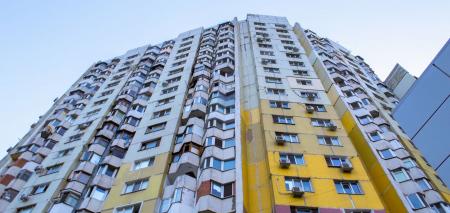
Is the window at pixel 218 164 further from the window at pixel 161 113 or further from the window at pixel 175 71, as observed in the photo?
the window at pixel 175 71

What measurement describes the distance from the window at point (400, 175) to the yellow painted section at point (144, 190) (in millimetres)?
17675

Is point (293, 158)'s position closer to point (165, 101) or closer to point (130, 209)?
point (130, 209)

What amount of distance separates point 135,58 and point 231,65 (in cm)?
2165

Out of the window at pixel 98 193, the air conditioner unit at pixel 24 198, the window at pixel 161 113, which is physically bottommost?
the window at pixel 98 193

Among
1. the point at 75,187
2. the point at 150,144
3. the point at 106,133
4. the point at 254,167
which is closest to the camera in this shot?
the point at 254,167

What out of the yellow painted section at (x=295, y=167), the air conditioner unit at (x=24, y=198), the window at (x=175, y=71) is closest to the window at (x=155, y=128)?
the yellow painted section at (x=295, y=167)

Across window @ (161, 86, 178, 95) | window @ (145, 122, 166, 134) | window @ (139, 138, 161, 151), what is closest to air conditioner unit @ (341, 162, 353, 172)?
window @ (139, 138, 161, 151)

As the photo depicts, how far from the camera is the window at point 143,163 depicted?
1161 inches

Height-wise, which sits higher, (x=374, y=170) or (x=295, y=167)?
(x=374, y=170)

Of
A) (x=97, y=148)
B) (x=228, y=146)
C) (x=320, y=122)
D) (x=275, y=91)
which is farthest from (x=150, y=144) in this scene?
(x=320, y=122)

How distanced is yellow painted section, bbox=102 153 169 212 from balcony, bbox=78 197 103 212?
1124 mm

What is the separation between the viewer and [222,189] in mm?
25188

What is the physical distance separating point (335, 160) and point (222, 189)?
8.80 meters

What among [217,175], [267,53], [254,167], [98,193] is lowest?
[217,175]
